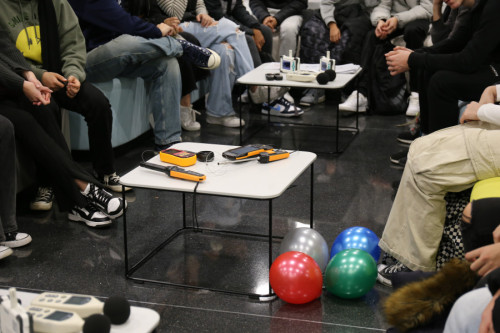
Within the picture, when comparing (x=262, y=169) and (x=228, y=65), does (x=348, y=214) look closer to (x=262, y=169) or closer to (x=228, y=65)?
(x=262, y=169)

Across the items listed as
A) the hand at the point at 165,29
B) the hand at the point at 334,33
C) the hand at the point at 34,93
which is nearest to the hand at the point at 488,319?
the hand at the point at 34,93

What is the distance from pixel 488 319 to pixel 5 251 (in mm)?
1983

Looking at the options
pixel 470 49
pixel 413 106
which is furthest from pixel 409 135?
pixel 470 49

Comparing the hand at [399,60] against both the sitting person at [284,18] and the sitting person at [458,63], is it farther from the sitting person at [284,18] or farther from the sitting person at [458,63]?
the sitting person at [284,18]

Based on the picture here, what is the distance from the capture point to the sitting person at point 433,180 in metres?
2.42

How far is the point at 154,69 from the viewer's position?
4367 mm

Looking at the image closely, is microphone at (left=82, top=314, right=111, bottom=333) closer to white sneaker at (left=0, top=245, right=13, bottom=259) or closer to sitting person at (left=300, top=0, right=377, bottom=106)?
white sneaker at (left=0, top=245, right=13, bottom=259)

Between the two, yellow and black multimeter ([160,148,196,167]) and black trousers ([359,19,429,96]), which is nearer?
yellow and black multimeter ([160,148,196,167])

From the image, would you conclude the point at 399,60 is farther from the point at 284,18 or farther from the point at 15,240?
the point at 284,18

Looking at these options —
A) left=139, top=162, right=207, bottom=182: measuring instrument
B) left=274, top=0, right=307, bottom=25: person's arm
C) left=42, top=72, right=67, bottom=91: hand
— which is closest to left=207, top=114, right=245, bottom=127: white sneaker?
left=274, top=0, right=307, bottom=25: person's arm

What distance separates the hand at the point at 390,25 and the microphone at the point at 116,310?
13.9ft

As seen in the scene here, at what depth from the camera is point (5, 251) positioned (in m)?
2.86

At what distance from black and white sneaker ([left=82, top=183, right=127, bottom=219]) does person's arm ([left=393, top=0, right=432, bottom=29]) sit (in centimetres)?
298

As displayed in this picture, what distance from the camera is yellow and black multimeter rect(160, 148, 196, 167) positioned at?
2760 mm
